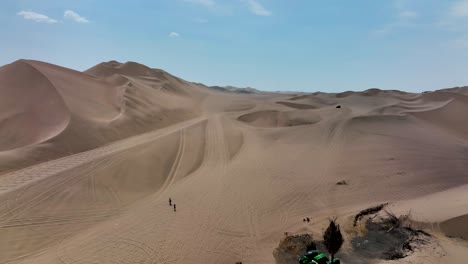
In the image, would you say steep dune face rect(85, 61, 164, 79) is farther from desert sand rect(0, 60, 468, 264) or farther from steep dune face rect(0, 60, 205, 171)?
desert sand rect(0, 60, 468, 264)

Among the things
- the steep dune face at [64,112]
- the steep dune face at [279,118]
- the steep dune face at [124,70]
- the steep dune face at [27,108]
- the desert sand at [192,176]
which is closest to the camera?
the desert sand at [192,176]

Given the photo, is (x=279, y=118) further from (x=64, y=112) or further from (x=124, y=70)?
(x=124, y=70)

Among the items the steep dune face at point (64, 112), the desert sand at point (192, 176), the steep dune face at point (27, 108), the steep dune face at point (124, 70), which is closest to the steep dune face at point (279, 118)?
the desert sand at point (192, 176)

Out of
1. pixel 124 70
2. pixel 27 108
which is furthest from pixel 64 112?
pixel 124 70

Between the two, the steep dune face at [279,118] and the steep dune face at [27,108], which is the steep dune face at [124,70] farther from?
the steep dune face at [279,118]

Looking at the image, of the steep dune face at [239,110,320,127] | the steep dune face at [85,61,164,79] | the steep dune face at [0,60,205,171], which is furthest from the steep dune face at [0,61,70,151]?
the steep dune face at [85,61,164,79]

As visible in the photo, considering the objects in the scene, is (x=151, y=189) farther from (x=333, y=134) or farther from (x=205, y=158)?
(x=333, y=134)
